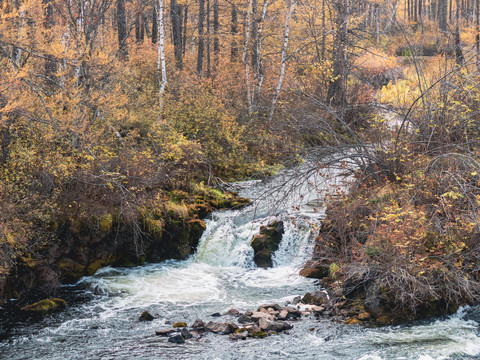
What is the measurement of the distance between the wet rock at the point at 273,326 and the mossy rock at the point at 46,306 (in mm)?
3859

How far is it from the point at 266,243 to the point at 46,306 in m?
5.41

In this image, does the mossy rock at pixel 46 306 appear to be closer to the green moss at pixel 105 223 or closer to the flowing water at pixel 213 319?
the flowing water at pixel 213 319

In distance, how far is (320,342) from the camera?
6.92 metres

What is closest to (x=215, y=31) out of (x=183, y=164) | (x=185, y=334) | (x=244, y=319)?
(x=183, y=164)

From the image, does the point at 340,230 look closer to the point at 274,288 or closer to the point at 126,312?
the point at 274,288

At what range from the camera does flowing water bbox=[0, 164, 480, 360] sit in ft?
21.7

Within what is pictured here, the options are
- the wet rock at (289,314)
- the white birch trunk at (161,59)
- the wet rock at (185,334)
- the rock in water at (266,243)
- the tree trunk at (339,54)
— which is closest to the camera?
the wet rock at (185,334)

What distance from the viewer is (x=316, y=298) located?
852cm

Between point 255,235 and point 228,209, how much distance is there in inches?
77.6

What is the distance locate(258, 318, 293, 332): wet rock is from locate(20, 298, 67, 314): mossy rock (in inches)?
152

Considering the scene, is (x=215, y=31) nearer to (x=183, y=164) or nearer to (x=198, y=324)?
(x=183, y=164)

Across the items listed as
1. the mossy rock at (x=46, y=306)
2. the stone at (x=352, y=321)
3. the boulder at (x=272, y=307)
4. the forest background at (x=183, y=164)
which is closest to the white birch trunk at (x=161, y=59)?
the forest background at (x=183, y=164)

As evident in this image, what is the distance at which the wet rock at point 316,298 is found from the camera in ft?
27.8

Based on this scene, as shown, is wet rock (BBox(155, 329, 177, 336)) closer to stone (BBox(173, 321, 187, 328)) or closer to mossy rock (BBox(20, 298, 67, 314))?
stone (BBox(173, 321, 187, 328))
